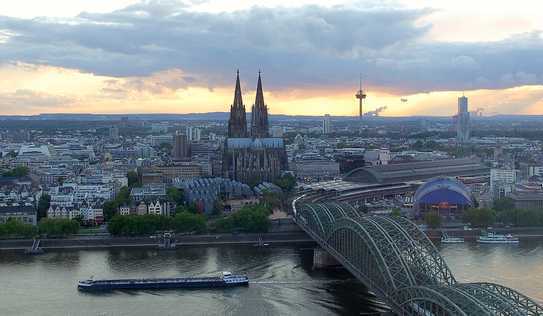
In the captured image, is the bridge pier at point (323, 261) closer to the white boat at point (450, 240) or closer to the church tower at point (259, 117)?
the white boat at point (450, 240)

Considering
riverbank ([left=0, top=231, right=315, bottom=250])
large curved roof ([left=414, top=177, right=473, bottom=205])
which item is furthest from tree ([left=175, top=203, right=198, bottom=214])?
large curved roof ([left=414, top=177, right=473, bottom=205])

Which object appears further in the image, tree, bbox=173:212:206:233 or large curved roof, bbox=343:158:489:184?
large curved roof, bbox=343:158:489:184

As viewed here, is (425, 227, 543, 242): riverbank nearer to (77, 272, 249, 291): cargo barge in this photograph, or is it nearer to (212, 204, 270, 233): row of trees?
(212, 204, 270, 233): row of trees

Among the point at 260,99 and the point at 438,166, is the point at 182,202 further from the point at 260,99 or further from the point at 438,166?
the point at 438,166

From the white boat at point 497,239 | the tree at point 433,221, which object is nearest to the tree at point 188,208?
the tree at point 433,221


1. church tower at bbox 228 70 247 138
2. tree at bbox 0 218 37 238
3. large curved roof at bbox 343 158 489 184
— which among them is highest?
church tower at bbox 228 70 247 138

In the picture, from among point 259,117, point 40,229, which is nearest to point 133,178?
point 259,117

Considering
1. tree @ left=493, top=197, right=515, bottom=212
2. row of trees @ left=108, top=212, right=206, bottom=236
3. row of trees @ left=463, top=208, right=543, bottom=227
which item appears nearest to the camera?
row of trees @ left=108, top=212, right=206, bottom=236
